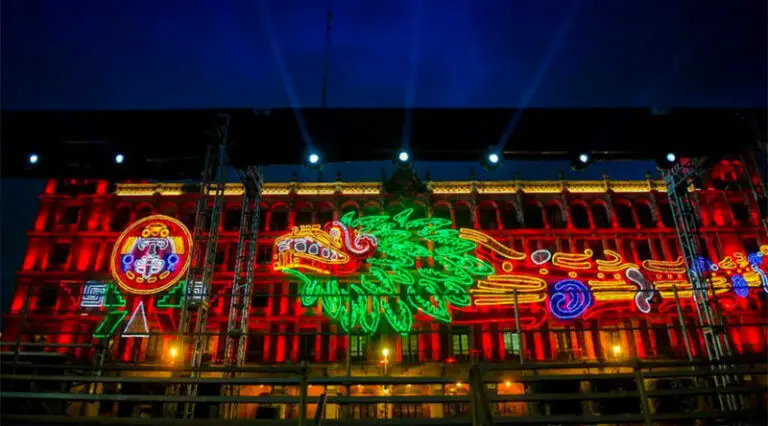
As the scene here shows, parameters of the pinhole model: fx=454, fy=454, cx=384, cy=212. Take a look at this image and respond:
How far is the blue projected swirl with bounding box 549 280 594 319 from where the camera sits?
21.9 m

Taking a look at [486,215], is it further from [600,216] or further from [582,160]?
[582,160]

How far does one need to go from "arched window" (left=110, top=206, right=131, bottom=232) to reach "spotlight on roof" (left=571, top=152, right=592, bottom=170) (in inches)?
1152

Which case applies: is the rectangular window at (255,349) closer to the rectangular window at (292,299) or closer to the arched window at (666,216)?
the rectangular window at (292,299)

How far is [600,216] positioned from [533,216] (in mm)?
4539

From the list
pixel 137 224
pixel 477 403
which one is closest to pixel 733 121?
pixel 477 403

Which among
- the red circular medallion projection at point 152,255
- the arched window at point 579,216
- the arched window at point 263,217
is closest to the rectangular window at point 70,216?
the arched window at point 263,217

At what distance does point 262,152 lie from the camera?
11.3 m

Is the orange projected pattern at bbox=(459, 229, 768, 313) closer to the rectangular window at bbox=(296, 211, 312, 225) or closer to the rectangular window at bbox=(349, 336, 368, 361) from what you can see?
the rectangular window at bbox=(349, 336, 368, 361)

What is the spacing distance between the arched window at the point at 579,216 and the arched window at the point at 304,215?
18.1 m

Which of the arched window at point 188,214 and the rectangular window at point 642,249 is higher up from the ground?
the arched window at point 188,214

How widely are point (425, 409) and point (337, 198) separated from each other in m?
14.6

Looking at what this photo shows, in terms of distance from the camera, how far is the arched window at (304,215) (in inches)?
1241

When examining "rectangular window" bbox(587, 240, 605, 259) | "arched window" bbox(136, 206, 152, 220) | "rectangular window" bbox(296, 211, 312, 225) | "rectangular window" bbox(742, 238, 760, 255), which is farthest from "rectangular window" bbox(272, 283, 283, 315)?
"rectangular window" bbox(742, 238, 760, 255)

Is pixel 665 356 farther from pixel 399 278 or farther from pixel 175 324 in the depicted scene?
pixel 175 324
